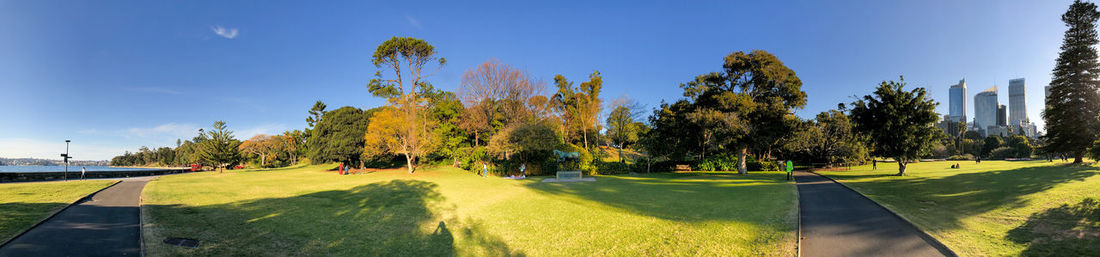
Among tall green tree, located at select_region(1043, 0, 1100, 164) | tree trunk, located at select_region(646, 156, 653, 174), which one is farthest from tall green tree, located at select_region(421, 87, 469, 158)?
tall green tree, located at select_region(1043, 0, 1100, 164)

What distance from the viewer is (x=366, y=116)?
1597 inches

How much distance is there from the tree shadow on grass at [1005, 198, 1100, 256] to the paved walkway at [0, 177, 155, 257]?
17.3 meters

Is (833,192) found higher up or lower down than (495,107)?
lower down

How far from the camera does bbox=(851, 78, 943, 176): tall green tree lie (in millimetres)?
21938

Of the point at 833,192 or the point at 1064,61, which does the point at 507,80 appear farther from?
the point at 1064,61

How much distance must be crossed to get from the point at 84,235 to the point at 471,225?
8154 mm

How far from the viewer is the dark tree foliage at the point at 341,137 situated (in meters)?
37.0

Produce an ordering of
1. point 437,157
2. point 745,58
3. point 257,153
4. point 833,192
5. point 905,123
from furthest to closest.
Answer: point 257,153 < point 437,157 < point 745,58 < point 905,123 < point 833,192

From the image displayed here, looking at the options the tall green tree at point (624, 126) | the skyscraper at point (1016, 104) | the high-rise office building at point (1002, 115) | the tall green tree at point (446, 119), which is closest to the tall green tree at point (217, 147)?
the tall green tree at point (446, 119)

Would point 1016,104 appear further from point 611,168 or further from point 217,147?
point 217,147

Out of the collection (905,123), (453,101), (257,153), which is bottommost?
(257,153)

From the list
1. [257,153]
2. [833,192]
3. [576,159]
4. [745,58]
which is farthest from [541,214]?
[257,153]

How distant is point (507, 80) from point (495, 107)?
307cm

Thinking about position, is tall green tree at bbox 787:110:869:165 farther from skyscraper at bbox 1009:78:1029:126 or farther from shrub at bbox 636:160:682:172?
skyscraper at bbox 1009:78:1029:126
